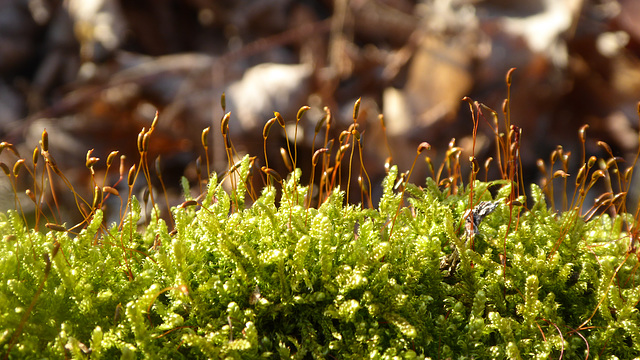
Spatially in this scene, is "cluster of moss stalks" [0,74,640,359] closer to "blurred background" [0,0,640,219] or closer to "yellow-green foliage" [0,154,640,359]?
"yellow-green foliage" [0,154,640,359]

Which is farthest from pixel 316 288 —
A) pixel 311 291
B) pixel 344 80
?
pixel 344 80

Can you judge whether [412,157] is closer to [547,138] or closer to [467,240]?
[547,138]

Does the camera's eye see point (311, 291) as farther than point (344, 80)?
No

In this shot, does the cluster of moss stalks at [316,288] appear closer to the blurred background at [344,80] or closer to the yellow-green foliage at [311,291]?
the yellow-green foliage at [311,291]

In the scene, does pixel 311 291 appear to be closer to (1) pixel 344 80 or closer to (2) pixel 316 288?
(2) pixel 316 288

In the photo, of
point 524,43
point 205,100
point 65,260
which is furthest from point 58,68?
point 65,260

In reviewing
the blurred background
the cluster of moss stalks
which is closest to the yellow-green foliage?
the cluster of moss stalks
